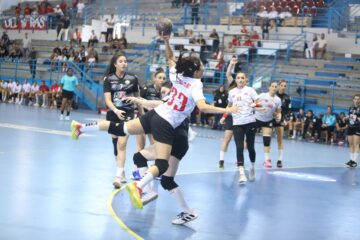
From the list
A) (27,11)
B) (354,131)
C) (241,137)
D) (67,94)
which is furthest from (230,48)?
(241,137)

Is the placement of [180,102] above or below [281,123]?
above

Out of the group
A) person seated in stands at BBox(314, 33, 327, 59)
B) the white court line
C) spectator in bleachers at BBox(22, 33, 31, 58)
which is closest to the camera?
the white court line

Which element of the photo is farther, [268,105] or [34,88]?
[34,88]

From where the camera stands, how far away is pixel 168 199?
9.21m

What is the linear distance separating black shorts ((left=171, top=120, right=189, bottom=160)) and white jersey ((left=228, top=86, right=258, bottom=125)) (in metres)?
3.74

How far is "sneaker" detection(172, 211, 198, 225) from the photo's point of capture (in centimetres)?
756

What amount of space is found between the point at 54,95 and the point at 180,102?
24371mm

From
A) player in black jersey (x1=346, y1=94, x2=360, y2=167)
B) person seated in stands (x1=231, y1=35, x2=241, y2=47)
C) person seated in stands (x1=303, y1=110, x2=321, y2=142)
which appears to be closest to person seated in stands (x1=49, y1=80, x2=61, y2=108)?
person seated in stands (x1=231, y1=35, x2=241, y2=47)

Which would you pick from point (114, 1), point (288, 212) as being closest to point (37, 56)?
point (114, 1)

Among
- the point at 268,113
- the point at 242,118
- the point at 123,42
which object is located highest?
the point at 123,42

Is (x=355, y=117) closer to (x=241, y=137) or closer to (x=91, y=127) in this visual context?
(x=241, y=137)

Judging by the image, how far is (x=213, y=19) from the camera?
33375 millimetres

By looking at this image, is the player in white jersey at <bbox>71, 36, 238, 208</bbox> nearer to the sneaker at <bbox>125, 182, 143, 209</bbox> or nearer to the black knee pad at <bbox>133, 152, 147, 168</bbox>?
the sneaker at <bbox>125, 182, 143, 209</bbox>

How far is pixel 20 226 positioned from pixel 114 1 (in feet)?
109
